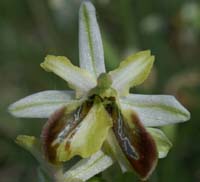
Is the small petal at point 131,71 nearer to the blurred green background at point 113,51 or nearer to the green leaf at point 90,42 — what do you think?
the green leaf at point 90,42

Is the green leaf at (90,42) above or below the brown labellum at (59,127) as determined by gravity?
above

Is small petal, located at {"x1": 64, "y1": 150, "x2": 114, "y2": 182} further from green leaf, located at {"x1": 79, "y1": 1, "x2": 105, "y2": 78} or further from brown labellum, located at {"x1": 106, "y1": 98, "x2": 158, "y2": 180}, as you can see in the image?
green leaf, located at {"x1": 79, "y1": 1, "x2": 105, "y2": 78}

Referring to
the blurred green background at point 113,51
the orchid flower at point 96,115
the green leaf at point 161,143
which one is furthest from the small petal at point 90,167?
the blurred green background at point 113,51

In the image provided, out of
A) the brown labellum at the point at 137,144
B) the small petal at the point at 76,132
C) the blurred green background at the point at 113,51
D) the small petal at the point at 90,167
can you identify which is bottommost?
the blurred green background at the point at 113,51

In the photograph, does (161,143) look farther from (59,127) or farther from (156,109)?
(59,127)

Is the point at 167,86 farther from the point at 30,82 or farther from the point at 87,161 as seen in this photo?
the point at 87,161

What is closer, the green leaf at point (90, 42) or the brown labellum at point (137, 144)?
the brown labellum at point (137, 144)

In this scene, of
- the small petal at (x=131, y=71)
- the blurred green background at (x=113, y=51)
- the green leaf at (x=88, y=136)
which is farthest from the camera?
the blurred green background at (x=113, y=51)

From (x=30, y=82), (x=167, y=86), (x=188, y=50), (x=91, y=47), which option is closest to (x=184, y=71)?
(x=167, y=86)
